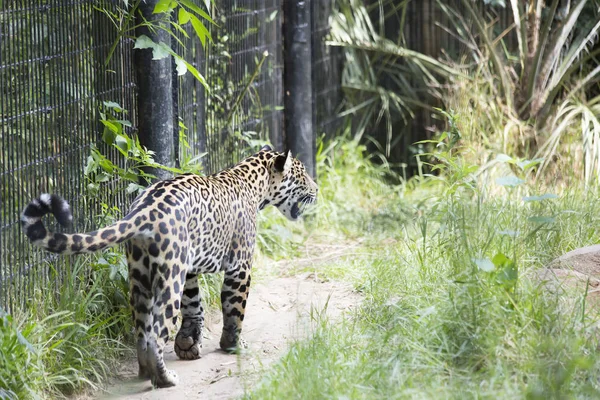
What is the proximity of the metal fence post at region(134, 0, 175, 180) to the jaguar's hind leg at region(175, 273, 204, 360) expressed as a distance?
0.77 meters

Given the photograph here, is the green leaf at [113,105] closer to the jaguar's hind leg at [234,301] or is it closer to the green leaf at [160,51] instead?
the green leaf at [160,51]

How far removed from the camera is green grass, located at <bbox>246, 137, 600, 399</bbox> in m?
4.04

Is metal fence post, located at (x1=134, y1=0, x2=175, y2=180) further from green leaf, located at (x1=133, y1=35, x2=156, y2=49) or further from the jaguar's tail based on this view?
the jaguar's tail

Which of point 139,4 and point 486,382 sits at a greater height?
point 139,4

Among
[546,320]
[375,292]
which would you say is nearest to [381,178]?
[375,292]

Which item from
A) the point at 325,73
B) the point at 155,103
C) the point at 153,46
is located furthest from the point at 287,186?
the point at 325,73

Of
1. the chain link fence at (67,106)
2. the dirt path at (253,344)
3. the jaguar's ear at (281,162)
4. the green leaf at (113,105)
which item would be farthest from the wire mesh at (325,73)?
the green leaf at (113,105)

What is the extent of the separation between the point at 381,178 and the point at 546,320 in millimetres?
5089

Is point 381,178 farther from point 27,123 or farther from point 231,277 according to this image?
point 27,123

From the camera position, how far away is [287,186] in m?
6.13

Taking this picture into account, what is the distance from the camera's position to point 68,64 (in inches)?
210

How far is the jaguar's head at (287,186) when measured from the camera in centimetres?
600

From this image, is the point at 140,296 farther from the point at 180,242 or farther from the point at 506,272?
the point at 506,272

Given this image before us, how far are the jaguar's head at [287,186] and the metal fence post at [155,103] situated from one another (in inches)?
25.0
